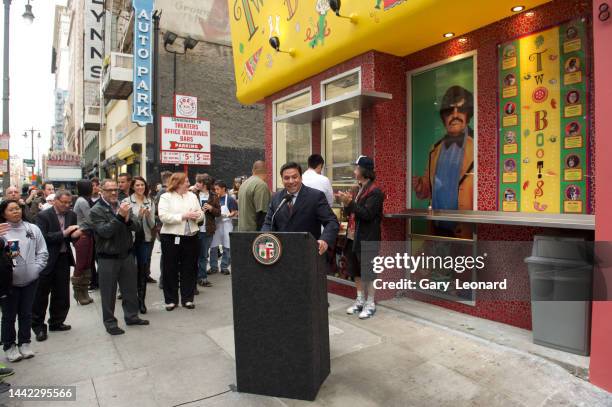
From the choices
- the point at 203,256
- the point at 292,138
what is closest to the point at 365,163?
the point at 292,138

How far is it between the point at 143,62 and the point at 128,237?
13.0 m

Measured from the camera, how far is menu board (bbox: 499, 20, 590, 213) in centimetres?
427

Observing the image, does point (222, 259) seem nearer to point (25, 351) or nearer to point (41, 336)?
point (41, 336)

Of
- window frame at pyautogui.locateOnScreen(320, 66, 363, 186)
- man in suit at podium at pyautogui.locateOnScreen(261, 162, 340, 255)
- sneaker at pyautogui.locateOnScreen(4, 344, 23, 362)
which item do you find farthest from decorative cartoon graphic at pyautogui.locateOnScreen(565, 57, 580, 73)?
sneaker at pyautogui.locateOnScreen(4, 344, 23, 362)

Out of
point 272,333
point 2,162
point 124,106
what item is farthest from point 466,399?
point 124,106

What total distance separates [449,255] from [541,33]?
9.43 feet

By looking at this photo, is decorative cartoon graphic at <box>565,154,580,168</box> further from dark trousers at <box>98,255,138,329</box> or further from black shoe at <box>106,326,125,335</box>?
black shoe at <box>106,326,125,335</box>

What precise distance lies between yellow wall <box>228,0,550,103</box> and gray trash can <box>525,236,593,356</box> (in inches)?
103

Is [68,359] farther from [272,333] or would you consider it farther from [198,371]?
[272,333]

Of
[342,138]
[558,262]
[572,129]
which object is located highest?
[342,138]

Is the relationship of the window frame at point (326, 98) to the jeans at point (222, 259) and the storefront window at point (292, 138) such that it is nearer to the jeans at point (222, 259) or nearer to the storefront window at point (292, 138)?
the storefront window at point (292, 138)

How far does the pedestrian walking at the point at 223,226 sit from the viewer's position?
319 inches

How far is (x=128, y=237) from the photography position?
5043 millimetres

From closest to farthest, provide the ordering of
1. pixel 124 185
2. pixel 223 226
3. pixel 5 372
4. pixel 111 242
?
pixel 5 372 → pixel 111 242 → pixel 124 185 → pixel 223 226
